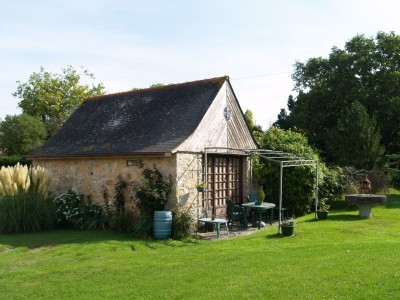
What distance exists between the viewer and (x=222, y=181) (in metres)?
14.4

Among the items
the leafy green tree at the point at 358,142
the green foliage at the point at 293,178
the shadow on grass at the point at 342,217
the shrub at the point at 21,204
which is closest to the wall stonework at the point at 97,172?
the shrub at the point at 21,204

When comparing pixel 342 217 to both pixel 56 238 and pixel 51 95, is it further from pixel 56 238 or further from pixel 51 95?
pixel 51 95

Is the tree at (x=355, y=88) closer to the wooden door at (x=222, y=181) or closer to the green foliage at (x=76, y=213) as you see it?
the wooden door at (x=222, y=181)

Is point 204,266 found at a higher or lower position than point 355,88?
lower

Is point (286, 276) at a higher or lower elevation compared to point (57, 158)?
lower

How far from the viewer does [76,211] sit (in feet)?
42.6

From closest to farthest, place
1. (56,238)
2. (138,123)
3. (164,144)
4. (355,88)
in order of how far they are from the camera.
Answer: (56,238), (164,144), (138,123), (355,88)

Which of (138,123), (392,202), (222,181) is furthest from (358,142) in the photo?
(138,123)

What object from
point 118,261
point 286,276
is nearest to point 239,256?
point 286,276

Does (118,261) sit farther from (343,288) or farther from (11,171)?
(11,171)

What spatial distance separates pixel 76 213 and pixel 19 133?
1789 centimetres

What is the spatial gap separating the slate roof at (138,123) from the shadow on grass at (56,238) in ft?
8.06

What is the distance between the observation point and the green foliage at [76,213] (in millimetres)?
12859

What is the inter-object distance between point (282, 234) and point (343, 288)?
17.0 feet
